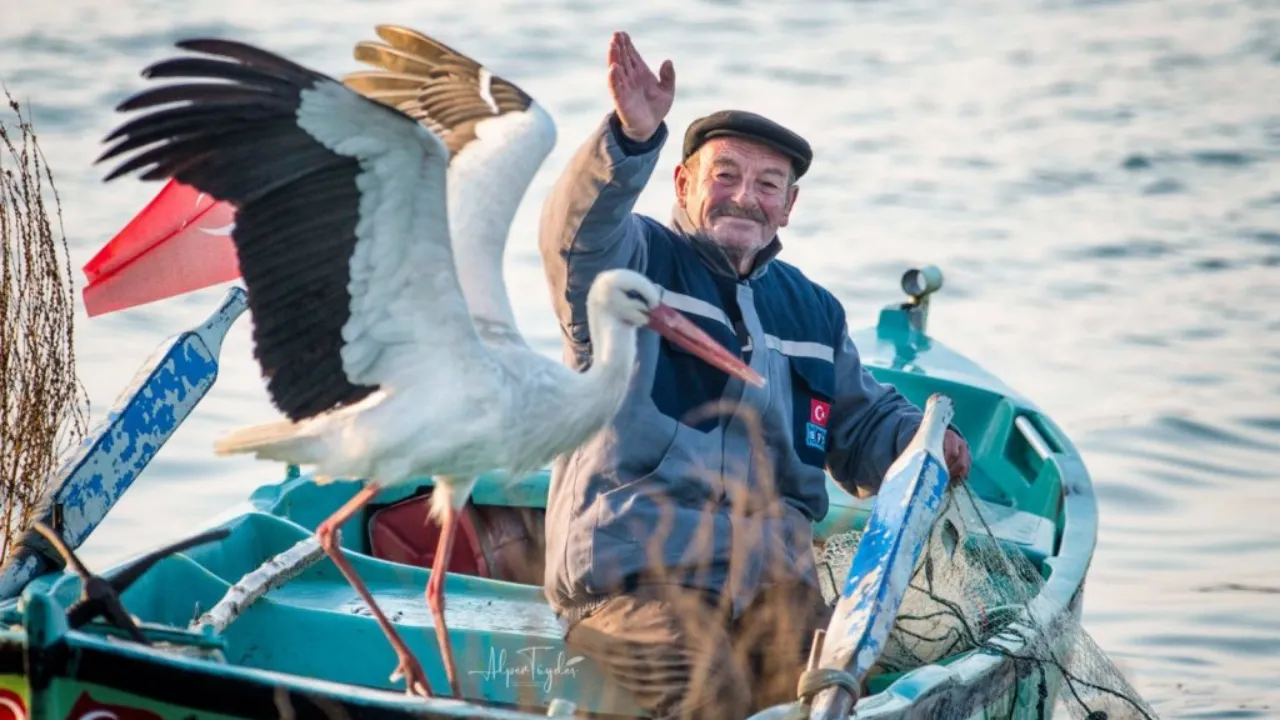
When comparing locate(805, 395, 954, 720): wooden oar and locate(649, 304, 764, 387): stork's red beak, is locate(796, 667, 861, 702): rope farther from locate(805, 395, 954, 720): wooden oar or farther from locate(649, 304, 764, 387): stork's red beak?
locate(649, 304, 764, 387): stork's red beak

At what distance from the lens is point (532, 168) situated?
5445mm

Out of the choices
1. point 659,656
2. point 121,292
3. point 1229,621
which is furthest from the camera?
point 1229,621

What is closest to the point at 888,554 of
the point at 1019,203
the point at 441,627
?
the point at 441,627

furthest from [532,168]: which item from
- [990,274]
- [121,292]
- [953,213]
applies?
[953,213]

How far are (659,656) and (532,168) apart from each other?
1225 millimetres

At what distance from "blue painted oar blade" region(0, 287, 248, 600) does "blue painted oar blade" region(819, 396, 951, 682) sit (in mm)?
1776

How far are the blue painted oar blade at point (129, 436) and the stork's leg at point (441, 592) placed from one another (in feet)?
2.95

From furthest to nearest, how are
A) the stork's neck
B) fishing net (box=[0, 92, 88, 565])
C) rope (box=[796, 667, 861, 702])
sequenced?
fishing net (box=[0, 92, 88, 565])
the stork's neck
rope (box=[796, 667, 861, 702])

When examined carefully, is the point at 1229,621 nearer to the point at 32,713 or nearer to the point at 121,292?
the point at 121,292

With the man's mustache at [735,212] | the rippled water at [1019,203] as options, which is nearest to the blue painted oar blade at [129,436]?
the man's mustache at [735,212]

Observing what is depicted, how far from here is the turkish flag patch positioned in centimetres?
600

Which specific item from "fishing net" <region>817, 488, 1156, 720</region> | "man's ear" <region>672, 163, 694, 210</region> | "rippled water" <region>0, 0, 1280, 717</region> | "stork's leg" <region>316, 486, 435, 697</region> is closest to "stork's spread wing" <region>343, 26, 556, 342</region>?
"stork's leg" <region>316, 486, 435, 697</region>

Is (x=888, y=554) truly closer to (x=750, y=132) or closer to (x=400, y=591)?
(x=750, y=132)

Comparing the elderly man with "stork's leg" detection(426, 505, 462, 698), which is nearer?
"stork's leg" detection(426, 505, 462, 698)
